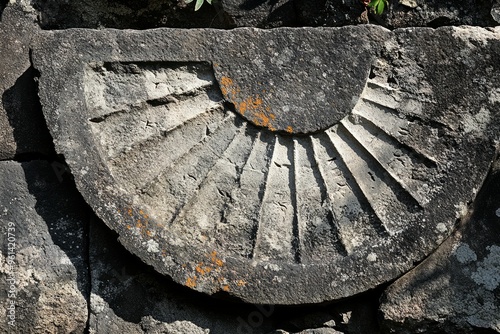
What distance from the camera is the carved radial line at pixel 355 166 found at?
2.60 metres

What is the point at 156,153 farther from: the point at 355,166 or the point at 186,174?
the point at 355,166

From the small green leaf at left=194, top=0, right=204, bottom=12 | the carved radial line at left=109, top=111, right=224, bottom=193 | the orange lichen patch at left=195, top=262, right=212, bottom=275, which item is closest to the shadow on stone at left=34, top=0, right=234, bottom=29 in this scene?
the small green leaf at left=194, top=0, right=204, bottom=12

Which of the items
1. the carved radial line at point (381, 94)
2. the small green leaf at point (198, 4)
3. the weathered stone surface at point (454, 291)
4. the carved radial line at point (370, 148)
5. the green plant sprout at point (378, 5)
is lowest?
the weathered stone surface at point (454, 291)

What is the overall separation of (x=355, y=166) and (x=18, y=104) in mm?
1345

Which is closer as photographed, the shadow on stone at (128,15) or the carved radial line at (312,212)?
the carved radial line at (312,212)

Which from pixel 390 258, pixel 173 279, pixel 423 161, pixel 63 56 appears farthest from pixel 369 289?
pixel 63 56

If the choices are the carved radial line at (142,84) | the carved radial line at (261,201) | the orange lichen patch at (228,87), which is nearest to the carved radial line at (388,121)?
the carved radial line at (261,201)

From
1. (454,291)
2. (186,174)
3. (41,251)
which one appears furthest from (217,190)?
(454,291)

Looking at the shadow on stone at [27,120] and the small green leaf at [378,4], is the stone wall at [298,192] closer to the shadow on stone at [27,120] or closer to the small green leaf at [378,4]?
the shadow on stone at [27,120]

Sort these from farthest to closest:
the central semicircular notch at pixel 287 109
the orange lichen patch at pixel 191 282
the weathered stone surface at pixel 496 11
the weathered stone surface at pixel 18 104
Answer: the weathered stone surface at pixel 496 11, the weathered stone surface at pixel 18 104, the central semicircular notch at pixel 287 109, the orange lichen patch at pixel 191 282

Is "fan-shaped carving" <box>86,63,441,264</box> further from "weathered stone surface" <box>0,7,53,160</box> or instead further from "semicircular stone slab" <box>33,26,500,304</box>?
"weathered stone surface" <box>0,7,53,160</box>

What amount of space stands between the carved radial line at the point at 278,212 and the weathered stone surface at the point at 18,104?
885mm

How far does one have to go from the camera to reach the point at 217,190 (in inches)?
103

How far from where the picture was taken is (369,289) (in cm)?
254
